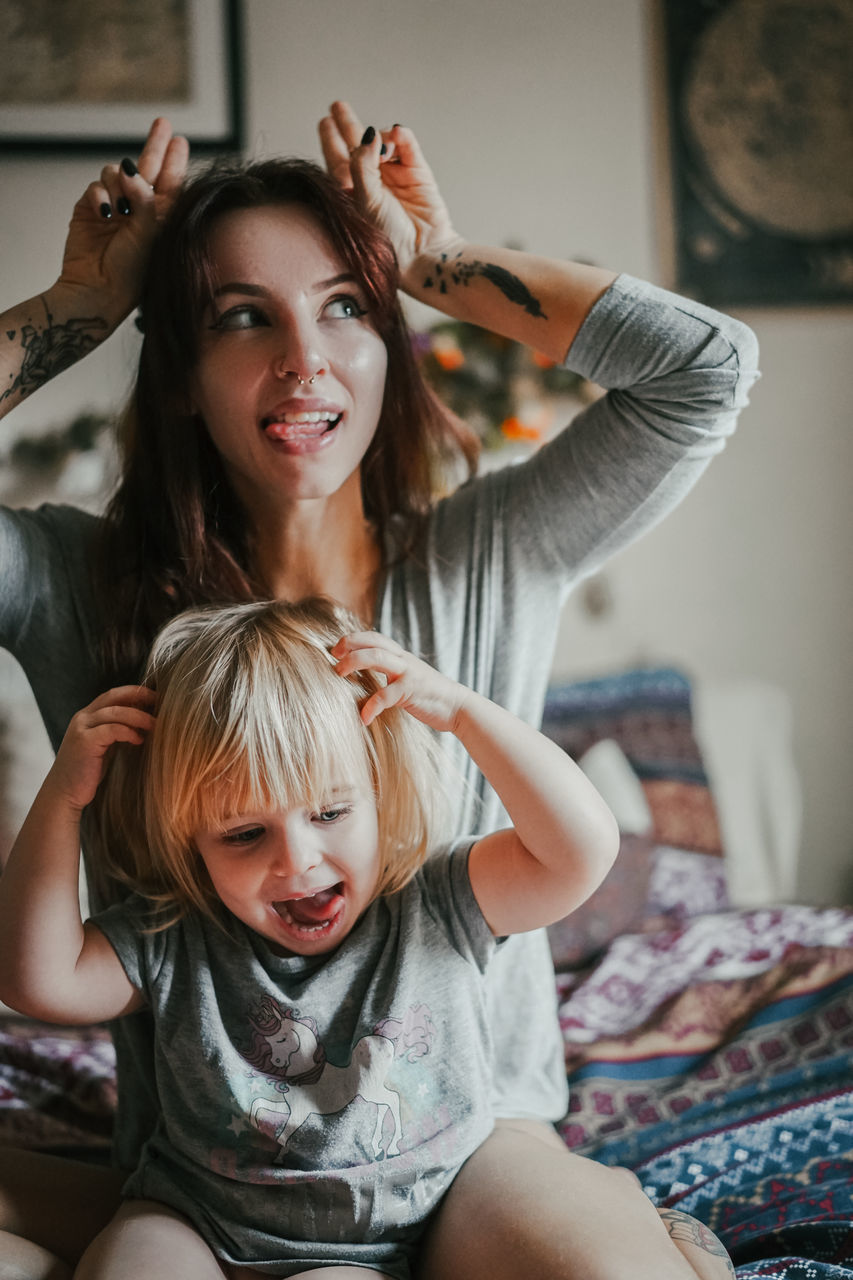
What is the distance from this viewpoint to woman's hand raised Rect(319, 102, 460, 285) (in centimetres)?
109

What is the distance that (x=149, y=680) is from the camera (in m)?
0.93

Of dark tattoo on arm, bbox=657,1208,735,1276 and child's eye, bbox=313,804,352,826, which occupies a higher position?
child's eye, bbox=313,804,352,826

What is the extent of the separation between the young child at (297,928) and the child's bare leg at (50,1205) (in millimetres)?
74

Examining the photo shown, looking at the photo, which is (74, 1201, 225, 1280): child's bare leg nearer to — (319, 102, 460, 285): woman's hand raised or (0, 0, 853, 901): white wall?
(319, 102, 460, 285): woman's hand raised

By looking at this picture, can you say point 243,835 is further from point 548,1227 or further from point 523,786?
point 548,1227

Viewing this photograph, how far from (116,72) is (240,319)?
5.09ft

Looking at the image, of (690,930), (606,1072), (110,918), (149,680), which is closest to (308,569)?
(149,680)

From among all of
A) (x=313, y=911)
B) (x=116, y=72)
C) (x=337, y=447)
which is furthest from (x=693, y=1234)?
(x=116, y=72)

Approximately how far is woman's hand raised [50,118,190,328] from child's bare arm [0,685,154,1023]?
17.7 inches

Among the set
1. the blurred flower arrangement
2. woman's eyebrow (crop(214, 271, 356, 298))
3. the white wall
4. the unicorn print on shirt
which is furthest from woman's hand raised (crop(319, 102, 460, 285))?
the blurred flower arrangement

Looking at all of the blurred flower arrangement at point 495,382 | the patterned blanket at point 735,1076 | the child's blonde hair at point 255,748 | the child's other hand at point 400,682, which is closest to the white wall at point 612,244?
the blurred flower arrangement at point 495,382

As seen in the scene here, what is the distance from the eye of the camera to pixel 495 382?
2.40 m

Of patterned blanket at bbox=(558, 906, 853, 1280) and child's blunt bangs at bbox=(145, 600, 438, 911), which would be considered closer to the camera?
child's blunt bangs at bbox=(145, 600, 438, 911)

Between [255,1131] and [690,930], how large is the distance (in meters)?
1.16
